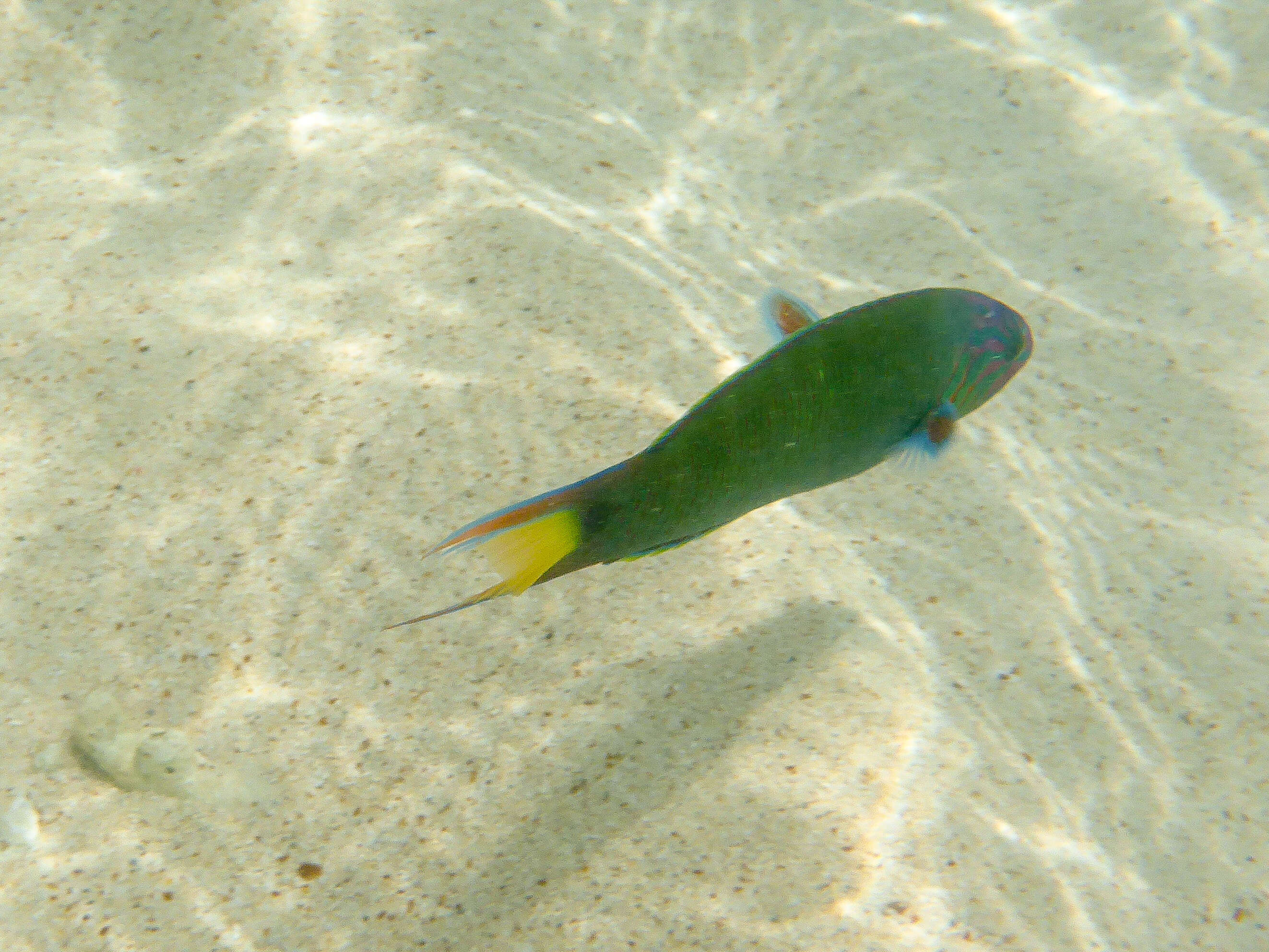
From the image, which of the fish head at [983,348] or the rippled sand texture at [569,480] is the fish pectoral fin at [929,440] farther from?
the rippled sand texture at [569,480]

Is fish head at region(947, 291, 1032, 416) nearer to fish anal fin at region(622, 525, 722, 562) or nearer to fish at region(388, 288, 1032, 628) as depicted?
fish at region(388, 288, 1032, 628)

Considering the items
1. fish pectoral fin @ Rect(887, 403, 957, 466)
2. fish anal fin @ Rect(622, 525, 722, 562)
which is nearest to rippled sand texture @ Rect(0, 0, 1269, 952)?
fish pectoral fin @ Rect(887, 403, 957, 466)

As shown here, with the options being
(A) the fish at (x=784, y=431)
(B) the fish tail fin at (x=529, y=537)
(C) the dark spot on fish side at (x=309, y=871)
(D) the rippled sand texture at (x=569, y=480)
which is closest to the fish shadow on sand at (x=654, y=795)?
(D) the rippled sand texture at (x=569, y=480)

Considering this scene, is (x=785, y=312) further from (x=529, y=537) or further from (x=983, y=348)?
(x=529, y=537)

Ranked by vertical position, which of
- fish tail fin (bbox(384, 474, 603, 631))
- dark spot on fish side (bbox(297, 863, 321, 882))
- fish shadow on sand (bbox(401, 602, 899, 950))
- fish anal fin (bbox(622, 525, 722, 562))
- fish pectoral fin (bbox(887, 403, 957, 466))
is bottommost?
A: dark spot on fish side (bbox(297, 863, 321, 882))

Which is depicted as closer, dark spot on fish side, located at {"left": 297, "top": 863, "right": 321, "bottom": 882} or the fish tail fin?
the fish tail fin

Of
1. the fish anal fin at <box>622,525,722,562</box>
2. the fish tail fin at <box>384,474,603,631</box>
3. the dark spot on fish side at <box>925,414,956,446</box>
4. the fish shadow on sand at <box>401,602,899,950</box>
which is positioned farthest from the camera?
the fish shadow on sand at <box>401,602,899,950</box>

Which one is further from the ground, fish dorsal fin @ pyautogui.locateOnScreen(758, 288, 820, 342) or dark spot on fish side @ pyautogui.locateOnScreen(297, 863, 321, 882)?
fish dorsal fin @ pyautogui.locateOnScreen(758, 288, 820, 342)

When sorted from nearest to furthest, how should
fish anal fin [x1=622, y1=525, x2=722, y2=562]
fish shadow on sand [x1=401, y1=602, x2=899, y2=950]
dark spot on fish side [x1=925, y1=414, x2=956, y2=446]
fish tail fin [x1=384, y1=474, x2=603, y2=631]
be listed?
1. fish tail fin [x1=384, y1=474, x2=603, y2=631]
2. fish anal fin [x1=622, y1=525, x2=722, y2=562]
3. dark spot on fish side [x1=925, y1=414, x2=956, y2=446]
4. fish shadow on sand [x1=401, y1=602, x2=899, y2=950]

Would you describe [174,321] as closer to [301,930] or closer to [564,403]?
[564,403]
